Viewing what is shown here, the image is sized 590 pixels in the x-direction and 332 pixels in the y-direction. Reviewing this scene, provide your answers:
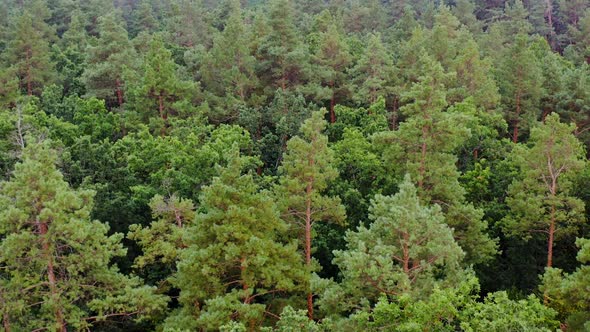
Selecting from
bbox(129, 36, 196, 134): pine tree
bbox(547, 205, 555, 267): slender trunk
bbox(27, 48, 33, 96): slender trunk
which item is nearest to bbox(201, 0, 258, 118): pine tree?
bbox(129, 36, 196, 134): pine tree

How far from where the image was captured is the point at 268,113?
40.8 meters

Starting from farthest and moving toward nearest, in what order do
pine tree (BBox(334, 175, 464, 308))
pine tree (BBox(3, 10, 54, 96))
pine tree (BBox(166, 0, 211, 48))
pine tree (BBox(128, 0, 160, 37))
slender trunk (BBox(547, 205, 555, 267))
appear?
pine tree (BBox(128, 0, 160, 37)) → pine tree (BBox(166, 0, 211, 48)) → pine tree (BBox(3, 10, 54, 96)) → slender trunk (BBox(547, 205, 555, 267)) → pine tree (BBox(334, 175, 464, 308))

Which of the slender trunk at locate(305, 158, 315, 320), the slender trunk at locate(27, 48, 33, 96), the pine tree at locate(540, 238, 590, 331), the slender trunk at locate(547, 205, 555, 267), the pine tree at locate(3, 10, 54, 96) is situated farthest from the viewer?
the pine tree at locate(3, 10, 54, 96)

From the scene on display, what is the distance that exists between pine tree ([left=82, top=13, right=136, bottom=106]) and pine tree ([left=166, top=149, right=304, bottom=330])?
24.4 m

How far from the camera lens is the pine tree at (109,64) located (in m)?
45.4

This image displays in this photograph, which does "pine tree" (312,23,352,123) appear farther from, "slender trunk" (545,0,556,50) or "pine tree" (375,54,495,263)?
"slender trunk" (545,0,556,50)

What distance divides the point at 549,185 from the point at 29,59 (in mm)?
40751

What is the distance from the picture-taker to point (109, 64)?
45.2 metres

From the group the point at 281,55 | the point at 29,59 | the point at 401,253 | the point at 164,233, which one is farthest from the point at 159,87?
the point at 401,253

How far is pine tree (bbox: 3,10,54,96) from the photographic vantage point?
49.2 m

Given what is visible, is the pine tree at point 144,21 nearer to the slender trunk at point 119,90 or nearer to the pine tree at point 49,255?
the slender trunk at point 119,90

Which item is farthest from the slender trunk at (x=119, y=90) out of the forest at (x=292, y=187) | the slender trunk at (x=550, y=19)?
the slender trunk at (x=550, y=19)

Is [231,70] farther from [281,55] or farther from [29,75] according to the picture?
[29,75]

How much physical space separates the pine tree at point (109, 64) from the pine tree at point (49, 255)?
23.2 meters
